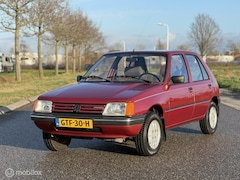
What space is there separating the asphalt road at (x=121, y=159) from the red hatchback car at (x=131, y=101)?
312mm

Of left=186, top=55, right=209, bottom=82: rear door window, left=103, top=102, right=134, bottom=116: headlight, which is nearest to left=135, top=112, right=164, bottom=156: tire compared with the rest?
left=103, top=102, right=134, bottom=116: headlight

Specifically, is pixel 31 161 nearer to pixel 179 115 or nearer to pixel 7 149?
pixel 7 149

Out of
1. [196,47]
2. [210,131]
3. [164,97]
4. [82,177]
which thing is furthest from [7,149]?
[196,47]

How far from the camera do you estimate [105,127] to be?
214 inches

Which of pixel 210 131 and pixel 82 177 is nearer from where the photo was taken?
pixel 82 177

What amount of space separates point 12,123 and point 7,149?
2973 millimetres

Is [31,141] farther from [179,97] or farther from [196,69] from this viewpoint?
[196,69]

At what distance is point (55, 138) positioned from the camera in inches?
244

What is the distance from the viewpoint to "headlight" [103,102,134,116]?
545 centimetres

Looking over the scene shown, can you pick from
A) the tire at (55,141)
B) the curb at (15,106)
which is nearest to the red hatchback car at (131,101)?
the tire at (55,141)

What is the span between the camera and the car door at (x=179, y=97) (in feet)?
21.1

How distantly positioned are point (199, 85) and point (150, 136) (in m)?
2.01

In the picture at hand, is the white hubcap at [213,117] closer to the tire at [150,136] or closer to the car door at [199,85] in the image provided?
the car door at [199,85]

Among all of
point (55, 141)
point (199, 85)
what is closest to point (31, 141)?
point (55, 141)
